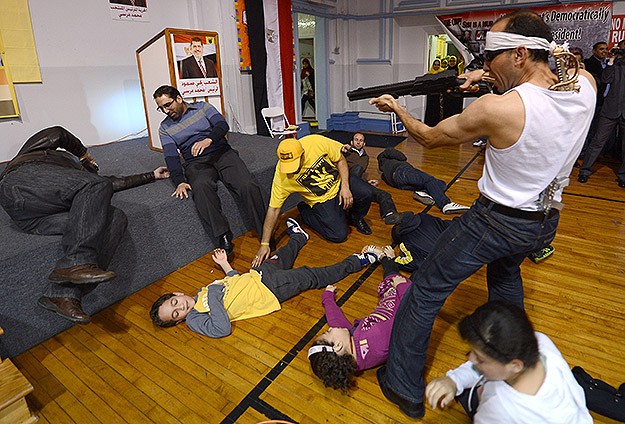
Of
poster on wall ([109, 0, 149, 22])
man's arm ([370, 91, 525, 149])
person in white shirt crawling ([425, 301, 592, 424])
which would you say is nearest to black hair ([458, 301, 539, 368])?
person in white shirt crawling ([425, 301, 592, 424])

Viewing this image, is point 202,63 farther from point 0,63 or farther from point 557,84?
point 557,84

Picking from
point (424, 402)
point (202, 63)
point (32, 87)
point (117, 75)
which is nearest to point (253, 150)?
point (202, 63)

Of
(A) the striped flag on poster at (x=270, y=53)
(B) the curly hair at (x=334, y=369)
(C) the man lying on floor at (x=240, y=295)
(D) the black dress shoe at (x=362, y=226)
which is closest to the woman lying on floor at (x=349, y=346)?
(B) the curly hair at (x=334, y=369)

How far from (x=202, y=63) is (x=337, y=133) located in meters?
4.09

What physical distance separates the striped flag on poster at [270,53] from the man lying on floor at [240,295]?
348 cm

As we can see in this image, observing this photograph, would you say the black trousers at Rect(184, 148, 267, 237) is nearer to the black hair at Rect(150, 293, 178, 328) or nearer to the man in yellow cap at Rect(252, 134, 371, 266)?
the man in yellow cap at Rect(252, 134, 371, 266)

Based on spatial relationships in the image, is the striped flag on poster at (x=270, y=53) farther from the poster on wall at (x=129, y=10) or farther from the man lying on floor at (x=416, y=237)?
the man lying on floor at (x=416, y=237)

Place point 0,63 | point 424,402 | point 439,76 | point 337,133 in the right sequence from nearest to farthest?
point 424,402, point 439,76, point 0,63, point 337,133

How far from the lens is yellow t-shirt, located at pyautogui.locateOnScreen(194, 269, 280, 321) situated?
2.10 m

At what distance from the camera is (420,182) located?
3668mm

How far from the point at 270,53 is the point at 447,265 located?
4.78m

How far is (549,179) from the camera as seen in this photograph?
1.24m

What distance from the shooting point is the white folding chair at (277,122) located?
214 inches

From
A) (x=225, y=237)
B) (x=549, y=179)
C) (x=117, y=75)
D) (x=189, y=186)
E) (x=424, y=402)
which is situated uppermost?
(x=117, y=75)
